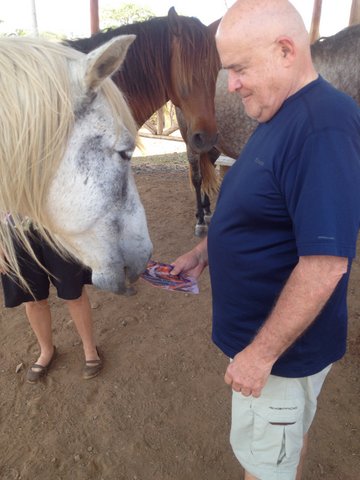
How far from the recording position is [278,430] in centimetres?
125

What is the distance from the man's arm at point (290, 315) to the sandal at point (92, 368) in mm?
1551

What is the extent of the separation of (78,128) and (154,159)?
6.55 m

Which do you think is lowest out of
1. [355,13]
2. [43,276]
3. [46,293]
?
[46,293]

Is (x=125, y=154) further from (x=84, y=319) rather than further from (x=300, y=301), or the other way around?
(x=84, y=319)

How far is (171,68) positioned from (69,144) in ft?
5.96

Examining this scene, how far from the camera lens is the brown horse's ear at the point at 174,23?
267 cm

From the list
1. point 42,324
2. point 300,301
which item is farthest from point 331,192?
point 42,324

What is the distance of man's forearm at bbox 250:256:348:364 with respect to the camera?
36.4 inches

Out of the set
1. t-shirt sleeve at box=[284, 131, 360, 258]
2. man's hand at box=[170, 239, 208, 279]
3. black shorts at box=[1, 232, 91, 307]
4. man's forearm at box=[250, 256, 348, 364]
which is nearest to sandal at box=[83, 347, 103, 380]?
black shorts at box=[1, 232, 91, 307]

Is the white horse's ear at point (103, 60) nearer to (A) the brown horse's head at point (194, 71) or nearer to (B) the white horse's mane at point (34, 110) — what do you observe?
(B) the white horse's mane at point (34, 110)

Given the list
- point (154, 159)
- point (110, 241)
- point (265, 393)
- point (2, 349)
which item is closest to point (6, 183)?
point (110, 241)

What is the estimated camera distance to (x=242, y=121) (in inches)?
147

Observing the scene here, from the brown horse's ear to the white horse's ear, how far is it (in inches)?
67.8

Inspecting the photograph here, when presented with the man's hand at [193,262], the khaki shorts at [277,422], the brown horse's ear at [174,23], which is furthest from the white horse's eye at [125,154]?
the brown horse's ear at [174,23]
